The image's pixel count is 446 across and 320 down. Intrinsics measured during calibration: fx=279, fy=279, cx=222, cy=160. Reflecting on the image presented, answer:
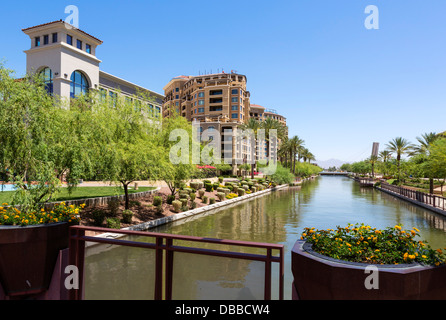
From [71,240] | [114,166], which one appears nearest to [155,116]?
[114,166]

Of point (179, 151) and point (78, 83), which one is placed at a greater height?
point (78, 83)

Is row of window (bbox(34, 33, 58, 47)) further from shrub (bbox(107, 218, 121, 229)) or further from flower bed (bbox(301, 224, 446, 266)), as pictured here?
flower bed (bbox(301, 224, 446, 266))

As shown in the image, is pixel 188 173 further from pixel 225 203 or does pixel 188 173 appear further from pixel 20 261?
pixel 20 261

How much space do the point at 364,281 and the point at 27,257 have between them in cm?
587

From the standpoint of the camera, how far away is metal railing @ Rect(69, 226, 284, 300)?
13.5ft

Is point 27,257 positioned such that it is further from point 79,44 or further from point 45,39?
point 79,44

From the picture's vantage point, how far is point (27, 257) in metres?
5.36

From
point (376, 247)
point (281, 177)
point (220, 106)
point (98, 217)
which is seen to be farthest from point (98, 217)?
point (220, 106)

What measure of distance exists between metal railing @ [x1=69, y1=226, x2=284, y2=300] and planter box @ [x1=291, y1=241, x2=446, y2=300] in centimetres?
49

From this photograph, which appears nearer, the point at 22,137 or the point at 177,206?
the point at 22,137

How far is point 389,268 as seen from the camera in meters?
3.70

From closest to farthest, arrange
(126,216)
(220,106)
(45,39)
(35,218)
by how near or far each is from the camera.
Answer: (35,218)
(126,216)
(45,39)
(220,106)

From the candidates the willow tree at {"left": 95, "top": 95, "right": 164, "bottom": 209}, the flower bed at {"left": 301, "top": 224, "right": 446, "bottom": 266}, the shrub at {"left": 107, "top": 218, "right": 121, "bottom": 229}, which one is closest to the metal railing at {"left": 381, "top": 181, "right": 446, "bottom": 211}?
the willow tree at {"left": 95, "top": 95, "right": 164, "bottom": 209}

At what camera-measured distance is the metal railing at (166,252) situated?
13.5 feet
